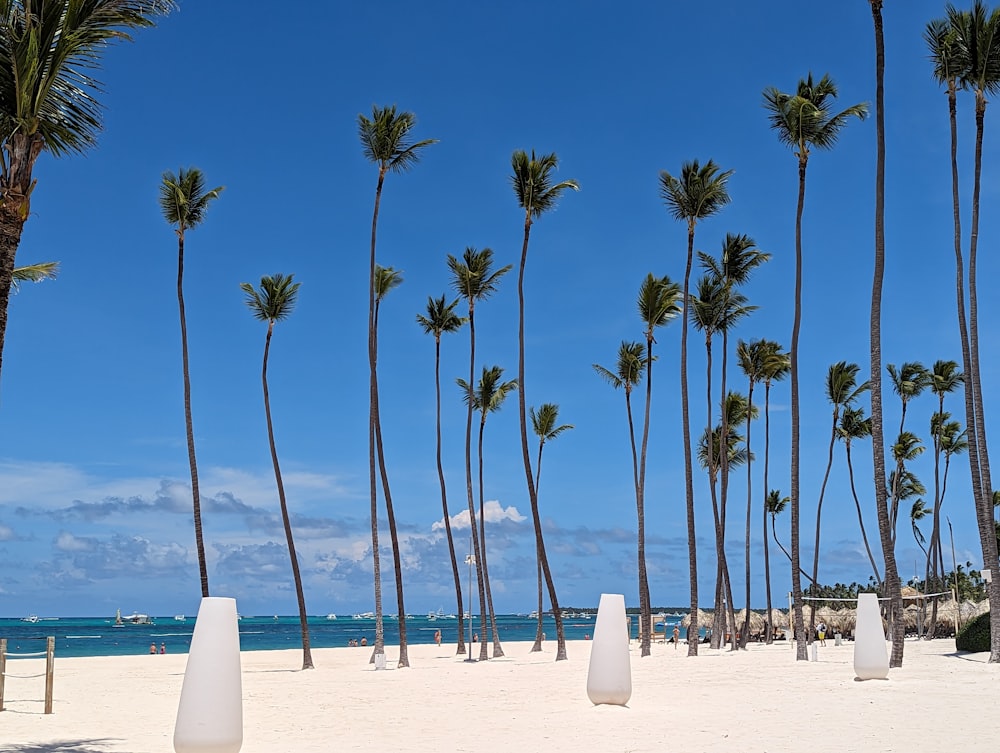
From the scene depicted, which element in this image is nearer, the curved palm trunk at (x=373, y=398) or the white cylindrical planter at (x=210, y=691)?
the white cylindrical planter at (x=210, y=691)

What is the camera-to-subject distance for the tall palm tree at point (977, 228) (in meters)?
21.2

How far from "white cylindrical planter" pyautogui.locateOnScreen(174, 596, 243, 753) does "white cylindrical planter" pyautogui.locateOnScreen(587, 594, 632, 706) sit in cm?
543

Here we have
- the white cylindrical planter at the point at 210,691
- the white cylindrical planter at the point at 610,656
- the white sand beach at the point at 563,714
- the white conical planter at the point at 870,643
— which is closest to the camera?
the white cylindrical planter at the point at 210,691

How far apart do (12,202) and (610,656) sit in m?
9.03

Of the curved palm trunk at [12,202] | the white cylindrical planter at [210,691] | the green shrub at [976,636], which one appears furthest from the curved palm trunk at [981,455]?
the curved palm trunk at [12,202]

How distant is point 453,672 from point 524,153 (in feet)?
51.8

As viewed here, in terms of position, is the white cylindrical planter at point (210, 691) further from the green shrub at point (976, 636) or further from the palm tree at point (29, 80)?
the green shrub at point (976, 636)

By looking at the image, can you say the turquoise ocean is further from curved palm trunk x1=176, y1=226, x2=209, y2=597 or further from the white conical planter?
the white conical planter

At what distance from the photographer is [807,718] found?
40.2ft

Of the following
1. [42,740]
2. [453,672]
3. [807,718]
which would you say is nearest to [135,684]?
[453,672]

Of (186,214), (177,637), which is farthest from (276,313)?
(177,637)

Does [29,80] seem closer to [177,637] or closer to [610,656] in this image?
[610,656]

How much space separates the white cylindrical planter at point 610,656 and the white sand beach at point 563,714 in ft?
0.79

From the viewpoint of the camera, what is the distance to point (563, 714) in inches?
512
